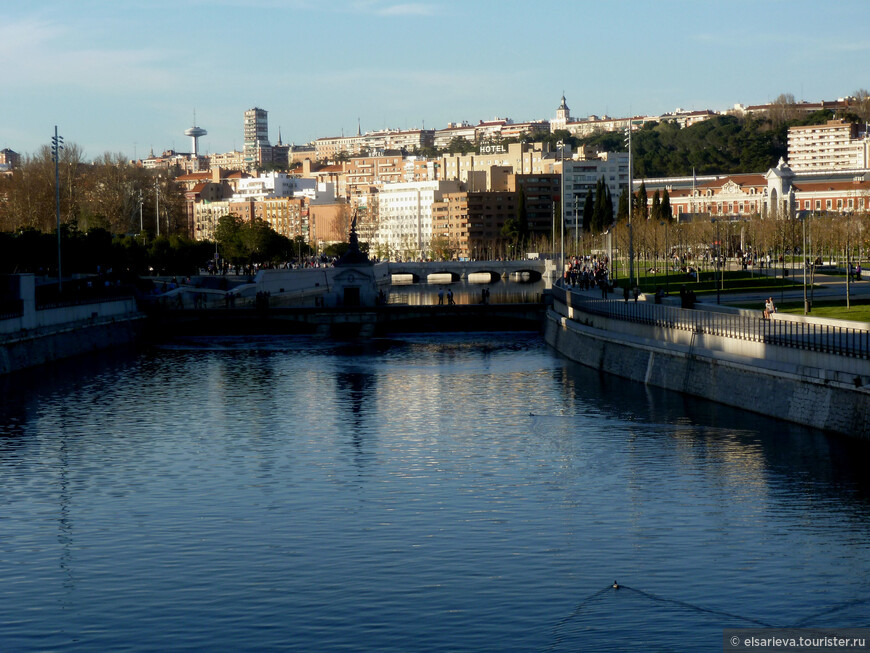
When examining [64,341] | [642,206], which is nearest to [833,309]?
[64,341]

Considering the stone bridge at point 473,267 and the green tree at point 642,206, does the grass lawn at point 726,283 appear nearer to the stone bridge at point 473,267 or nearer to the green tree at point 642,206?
the green tree at point 642,206

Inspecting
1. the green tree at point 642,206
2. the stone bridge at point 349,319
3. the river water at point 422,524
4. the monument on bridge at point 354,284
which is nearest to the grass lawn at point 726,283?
the stone bridge at point 349,319

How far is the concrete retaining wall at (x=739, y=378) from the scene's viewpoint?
3017 cm

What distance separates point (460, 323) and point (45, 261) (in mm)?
23752

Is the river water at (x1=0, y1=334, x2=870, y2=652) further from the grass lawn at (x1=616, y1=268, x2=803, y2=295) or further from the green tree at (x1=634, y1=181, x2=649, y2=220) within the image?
the green tree at (x1=634, y1=181, x2=649, y2=220)

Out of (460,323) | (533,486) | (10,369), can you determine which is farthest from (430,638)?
(460,323)

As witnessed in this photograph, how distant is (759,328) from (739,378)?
1549 mm

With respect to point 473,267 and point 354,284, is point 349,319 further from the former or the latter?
point 473,267

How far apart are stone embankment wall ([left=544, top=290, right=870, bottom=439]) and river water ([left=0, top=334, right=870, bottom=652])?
0.71 metres

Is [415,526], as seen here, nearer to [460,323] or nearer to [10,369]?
[10,369]

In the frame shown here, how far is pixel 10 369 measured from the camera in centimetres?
4959

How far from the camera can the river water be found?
18.5 m

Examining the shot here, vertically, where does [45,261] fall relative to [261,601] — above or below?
above

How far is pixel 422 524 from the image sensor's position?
79.0 ft
